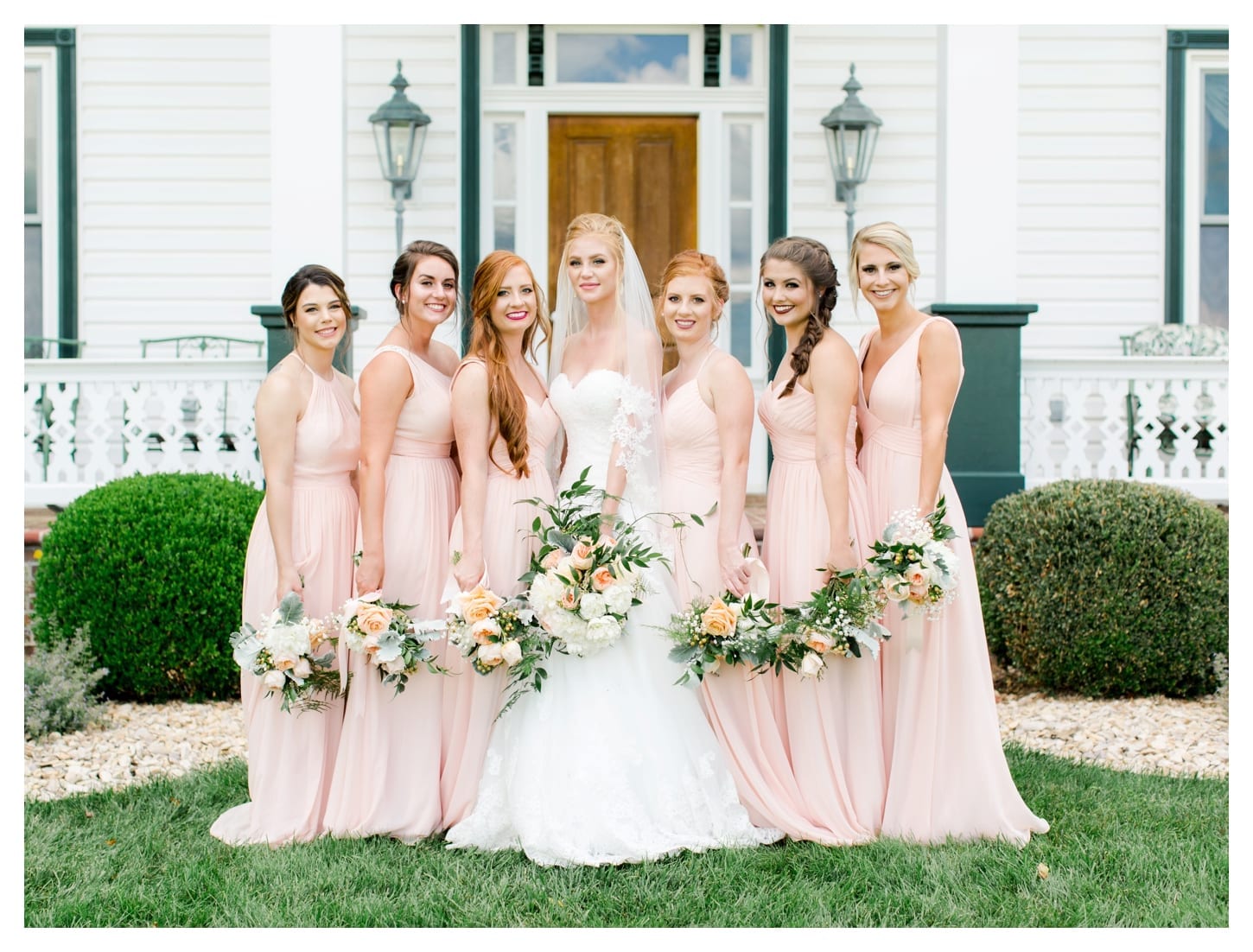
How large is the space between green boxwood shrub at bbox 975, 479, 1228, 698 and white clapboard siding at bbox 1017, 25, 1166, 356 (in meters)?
2.75

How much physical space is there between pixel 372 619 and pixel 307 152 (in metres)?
4.24

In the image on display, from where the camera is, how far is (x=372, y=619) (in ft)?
12.8

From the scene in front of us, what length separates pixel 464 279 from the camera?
8617 millimetres

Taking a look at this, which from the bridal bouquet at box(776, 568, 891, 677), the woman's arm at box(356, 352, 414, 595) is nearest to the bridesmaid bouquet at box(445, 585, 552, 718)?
the woman's arm at box(356, 352, 414, 595)

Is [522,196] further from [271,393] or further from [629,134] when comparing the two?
[271,393]

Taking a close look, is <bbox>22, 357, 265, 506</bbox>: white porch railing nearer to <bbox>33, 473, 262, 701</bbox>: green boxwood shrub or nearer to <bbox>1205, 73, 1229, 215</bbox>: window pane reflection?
A: <bbox>33, 473, 262, 701</bbox>: green boxwood shrub

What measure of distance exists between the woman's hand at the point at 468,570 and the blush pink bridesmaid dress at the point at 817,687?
1138mm

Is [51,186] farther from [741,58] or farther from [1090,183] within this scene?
[1090,183]

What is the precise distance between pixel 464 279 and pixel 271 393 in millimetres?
4654

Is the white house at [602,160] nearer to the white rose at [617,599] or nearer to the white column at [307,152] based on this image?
the white column at [307,152]

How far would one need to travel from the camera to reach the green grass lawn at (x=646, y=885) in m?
3.54

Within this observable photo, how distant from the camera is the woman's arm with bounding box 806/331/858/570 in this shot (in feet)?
13.2

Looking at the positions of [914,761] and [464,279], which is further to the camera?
[464,279]
